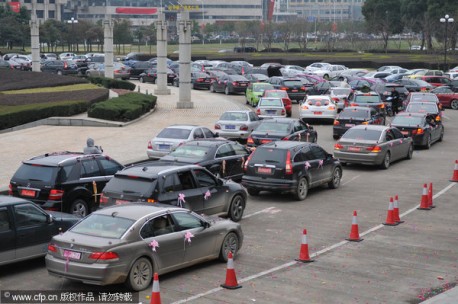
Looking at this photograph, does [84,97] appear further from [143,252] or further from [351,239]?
[143,252]

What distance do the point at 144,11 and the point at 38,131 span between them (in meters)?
151

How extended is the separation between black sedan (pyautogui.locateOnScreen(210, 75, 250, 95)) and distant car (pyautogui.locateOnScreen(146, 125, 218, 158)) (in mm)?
27305

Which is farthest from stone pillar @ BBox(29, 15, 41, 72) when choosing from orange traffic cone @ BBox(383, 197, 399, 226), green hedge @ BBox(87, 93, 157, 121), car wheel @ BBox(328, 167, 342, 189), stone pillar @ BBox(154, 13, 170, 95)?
orange traffic cone @ BBox(383, 197, 399, 226)

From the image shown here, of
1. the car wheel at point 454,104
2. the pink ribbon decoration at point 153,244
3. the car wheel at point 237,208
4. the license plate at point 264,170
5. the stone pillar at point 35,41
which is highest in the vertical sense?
the stone pillar at point 35,41

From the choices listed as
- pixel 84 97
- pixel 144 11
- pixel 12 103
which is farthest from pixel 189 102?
pixel 144 11

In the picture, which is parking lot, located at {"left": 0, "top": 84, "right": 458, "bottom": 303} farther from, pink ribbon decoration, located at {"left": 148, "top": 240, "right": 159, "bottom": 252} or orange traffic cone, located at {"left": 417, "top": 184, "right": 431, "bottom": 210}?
pink ribbon decoration, located at {"left": 148, "top": 240, "right": 159, "bottom": 252}

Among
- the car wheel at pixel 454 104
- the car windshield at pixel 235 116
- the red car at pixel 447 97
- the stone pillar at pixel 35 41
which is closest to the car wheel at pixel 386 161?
the car windshield at pixel 235 116

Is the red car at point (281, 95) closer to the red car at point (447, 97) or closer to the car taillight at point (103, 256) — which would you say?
the red car at point (447, 97)

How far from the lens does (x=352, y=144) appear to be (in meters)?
26.2

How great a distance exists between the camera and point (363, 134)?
26.6m

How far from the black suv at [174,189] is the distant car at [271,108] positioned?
18.6 metres

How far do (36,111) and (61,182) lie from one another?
2006 centimetres

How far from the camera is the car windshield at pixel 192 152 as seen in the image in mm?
21797

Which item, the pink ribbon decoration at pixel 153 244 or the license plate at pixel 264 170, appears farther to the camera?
the license plate at pixel 264 170
